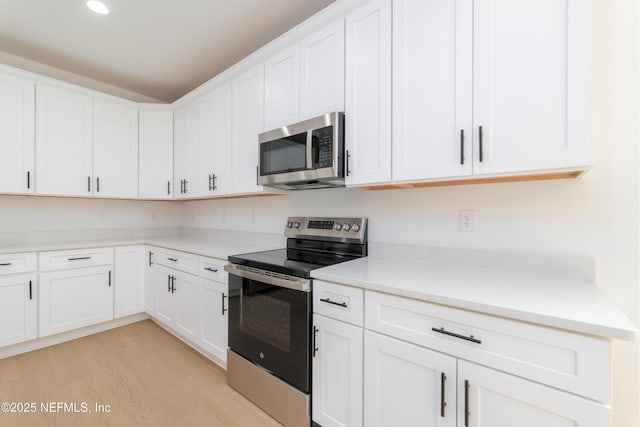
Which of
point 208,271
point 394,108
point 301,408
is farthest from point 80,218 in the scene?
point 394,108

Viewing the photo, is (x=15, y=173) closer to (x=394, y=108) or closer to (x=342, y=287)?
(x=342, y=287)

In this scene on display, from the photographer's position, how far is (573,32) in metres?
1.05

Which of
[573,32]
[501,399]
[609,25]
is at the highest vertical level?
[609,25]

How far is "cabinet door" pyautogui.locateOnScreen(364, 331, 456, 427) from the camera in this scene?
108cm

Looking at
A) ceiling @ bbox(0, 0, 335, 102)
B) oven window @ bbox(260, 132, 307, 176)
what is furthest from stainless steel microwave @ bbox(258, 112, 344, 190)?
ceiling @ bbox(0, 0, 335, 102)

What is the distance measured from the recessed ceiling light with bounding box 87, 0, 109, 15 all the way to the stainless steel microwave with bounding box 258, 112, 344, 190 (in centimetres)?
141

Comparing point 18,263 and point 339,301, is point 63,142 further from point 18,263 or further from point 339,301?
point 339,301

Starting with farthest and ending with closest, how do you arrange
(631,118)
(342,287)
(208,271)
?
(208,271), (342,287), (631,118)

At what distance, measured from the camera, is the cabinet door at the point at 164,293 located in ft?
8.71

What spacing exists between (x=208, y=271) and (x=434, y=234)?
1674mm

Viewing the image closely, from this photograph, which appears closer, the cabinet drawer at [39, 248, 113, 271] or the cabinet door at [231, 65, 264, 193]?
the cabinet door at [231, 65, 264, 193]

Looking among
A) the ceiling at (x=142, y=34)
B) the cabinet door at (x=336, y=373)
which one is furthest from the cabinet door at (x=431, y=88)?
the ceiling at (x=142, y=34)

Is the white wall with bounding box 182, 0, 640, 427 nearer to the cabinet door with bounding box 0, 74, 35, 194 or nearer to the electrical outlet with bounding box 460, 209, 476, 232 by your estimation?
the electrical outlet with bounding box 460, 209, 476, 232

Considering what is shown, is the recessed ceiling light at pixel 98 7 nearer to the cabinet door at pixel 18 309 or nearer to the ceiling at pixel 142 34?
the ceiling at pixel 142 34
